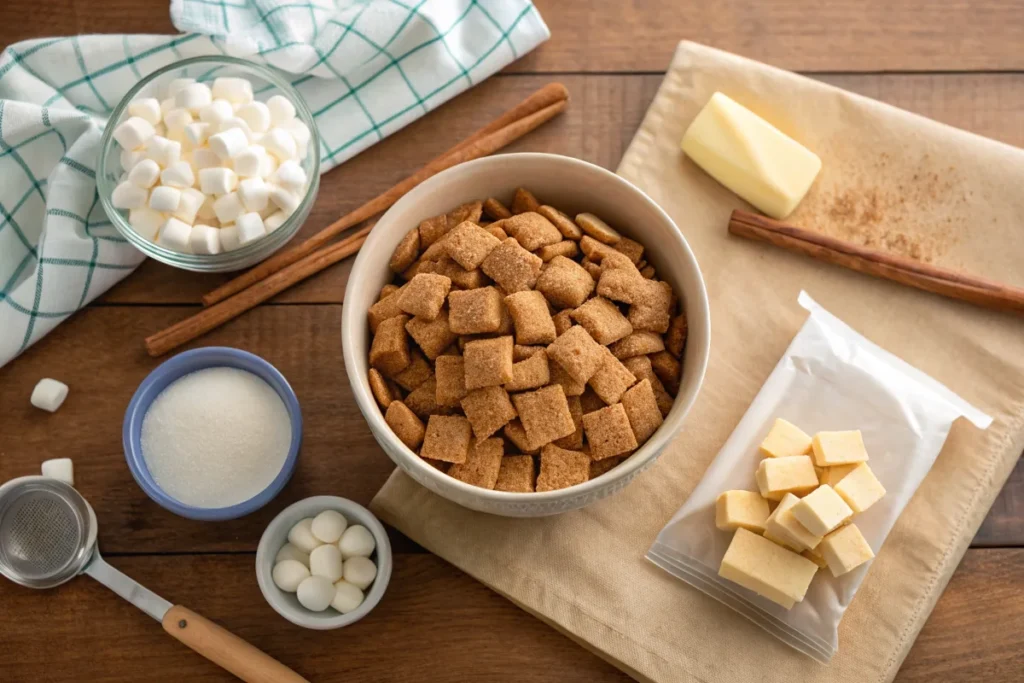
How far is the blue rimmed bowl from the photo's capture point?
1.35 meters

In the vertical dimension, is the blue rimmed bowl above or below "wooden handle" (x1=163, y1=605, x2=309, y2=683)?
above

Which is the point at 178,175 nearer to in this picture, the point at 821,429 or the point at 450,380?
the point at 450,380

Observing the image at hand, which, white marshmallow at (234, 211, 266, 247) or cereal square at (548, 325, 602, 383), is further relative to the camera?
white marshmallow at (234, 211, 266, 247)

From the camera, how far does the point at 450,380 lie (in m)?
1.16

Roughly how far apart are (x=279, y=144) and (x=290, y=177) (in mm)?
62

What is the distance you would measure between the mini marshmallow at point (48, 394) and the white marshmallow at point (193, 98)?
0.52 metres

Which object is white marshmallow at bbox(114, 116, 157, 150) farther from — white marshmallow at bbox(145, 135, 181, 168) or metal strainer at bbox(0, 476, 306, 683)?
metal strainer at bbox(0, 476, 306, 683)

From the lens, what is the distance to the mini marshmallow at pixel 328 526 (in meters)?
1.37

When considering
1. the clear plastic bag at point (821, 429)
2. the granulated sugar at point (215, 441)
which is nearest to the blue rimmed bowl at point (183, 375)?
the granulated sugar at point (215, 441)

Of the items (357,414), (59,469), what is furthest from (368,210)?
(59,469)

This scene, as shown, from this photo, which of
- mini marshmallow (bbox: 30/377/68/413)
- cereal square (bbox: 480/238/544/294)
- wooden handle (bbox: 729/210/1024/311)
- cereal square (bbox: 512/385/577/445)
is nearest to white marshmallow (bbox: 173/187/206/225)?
mini marshmallow (bbox: 30/377/68/413)

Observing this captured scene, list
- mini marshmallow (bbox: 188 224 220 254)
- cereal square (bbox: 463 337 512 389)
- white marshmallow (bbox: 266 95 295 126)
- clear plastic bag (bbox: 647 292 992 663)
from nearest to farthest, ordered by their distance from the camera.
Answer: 1. cereal square (bbox: 463 337 512 389)
2. clear plastic bag (bbox: 647 292 992 663)
3. mini marshmallow (bbox: 188 224 220 254)
4. white marshmallow (bbox: 266 95 295 126)

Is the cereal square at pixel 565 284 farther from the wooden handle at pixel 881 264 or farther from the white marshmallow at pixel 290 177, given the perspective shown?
the white marshmallow at pixel 290 177

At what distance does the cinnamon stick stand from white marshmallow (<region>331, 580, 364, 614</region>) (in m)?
0.55
